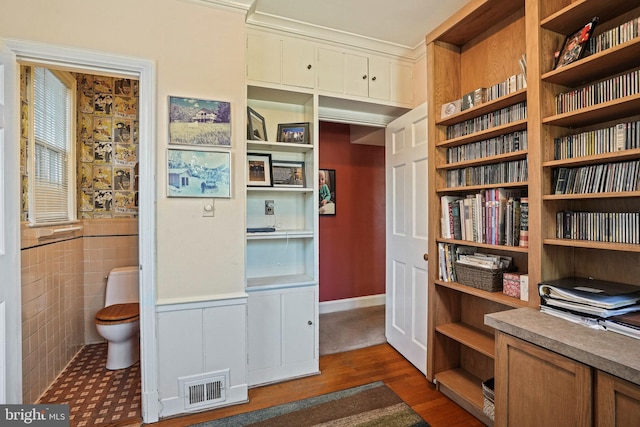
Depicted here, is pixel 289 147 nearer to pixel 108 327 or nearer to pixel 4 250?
pixel 4 250

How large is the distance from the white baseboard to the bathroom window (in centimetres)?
271

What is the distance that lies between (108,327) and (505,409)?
8.44 feet

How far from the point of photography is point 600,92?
1.37 m

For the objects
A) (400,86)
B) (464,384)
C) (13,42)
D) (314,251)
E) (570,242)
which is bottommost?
(464,384)

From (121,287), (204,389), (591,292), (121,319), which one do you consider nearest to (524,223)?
(591,292)

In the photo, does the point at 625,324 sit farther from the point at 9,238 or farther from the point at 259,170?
the point at 9,238

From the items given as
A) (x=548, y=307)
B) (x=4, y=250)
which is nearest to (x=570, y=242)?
(x=548, y=307)

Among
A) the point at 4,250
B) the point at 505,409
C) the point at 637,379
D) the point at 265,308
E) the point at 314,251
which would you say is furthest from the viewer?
the point at 314,251

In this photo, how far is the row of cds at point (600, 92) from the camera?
1262mm

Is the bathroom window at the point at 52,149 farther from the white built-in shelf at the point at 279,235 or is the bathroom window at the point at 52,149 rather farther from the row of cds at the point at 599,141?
the row of cds at the point at 599,141

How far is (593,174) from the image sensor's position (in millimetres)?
1384

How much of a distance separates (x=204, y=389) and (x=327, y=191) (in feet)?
7.99

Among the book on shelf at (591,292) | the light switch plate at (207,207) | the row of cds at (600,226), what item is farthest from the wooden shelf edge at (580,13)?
the light switch plate at (207,207)

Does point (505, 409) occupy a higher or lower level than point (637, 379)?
lower
